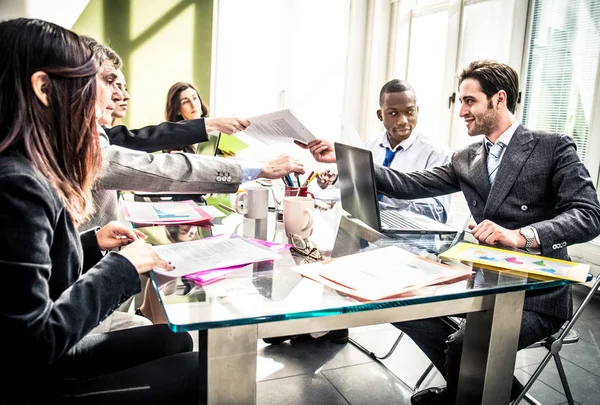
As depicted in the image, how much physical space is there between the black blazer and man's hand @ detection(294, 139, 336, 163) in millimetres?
1222

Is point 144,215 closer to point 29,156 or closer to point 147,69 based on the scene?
point 29,156

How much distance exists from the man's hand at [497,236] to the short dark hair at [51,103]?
1115mm

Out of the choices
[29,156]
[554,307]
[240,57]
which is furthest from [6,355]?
[240,57]

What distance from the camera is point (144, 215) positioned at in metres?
1.75

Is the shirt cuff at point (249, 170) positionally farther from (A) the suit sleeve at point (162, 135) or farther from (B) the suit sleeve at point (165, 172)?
(A) the suit sleeve at point (162, 135)

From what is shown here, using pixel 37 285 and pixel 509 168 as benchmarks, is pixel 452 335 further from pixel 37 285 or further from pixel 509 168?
pixel 37 285

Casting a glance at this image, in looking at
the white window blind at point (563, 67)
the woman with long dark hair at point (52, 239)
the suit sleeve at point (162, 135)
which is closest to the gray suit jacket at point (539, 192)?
the suit sleeve at point (162, 135)

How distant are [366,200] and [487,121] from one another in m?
0.65

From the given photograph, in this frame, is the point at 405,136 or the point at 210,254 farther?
the point at 405,136

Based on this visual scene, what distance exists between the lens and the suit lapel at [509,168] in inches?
68.7

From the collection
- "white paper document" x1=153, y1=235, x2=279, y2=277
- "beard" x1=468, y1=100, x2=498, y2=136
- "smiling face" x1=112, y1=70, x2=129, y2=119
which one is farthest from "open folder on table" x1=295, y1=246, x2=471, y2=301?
"smiling face" x1=112, y1=70, x2=129, y2=119

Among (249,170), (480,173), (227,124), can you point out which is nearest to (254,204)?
(249,170)

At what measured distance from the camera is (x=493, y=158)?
6.25ft

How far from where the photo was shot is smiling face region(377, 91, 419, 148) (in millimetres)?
2828
